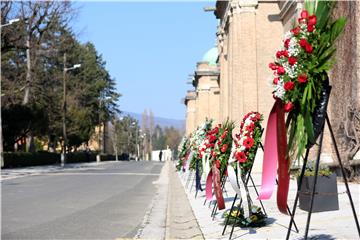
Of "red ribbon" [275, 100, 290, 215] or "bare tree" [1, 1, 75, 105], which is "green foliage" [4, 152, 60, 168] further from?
"red ribbon" [275, 100, 290, 215]

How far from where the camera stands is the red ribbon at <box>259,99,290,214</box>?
18.3ft

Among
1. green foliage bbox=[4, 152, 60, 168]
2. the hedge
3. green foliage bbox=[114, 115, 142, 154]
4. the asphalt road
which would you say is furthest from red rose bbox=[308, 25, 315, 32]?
green foliage bbox=[114, 115, 142, 154]

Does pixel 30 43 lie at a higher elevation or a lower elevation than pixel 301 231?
higher

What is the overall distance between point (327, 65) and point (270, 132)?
0.90 m

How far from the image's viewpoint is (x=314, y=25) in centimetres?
541

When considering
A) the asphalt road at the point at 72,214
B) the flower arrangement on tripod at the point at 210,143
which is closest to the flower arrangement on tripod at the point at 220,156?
the flower arrangement on tripod at the point at 210,143

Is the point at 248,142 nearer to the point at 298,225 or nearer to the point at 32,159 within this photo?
the point at 298,225

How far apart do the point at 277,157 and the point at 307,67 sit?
3.18 ft

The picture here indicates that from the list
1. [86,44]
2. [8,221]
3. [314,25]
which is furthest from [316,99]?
[86,44]

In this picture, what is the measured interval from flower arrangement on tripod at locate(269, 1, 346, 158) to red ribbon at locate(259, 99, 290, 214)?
0.35 feet

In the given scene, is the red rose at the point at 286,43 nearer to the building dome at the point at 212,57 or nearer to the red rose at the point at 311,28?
the red rose at the point at 311,28

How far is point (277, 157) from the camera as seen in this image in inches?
223

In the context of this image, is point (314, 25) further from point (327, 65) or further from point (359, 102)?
point (359, 102)

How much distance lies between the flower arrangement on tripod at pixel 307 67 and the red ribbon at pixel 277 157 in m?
0.11
